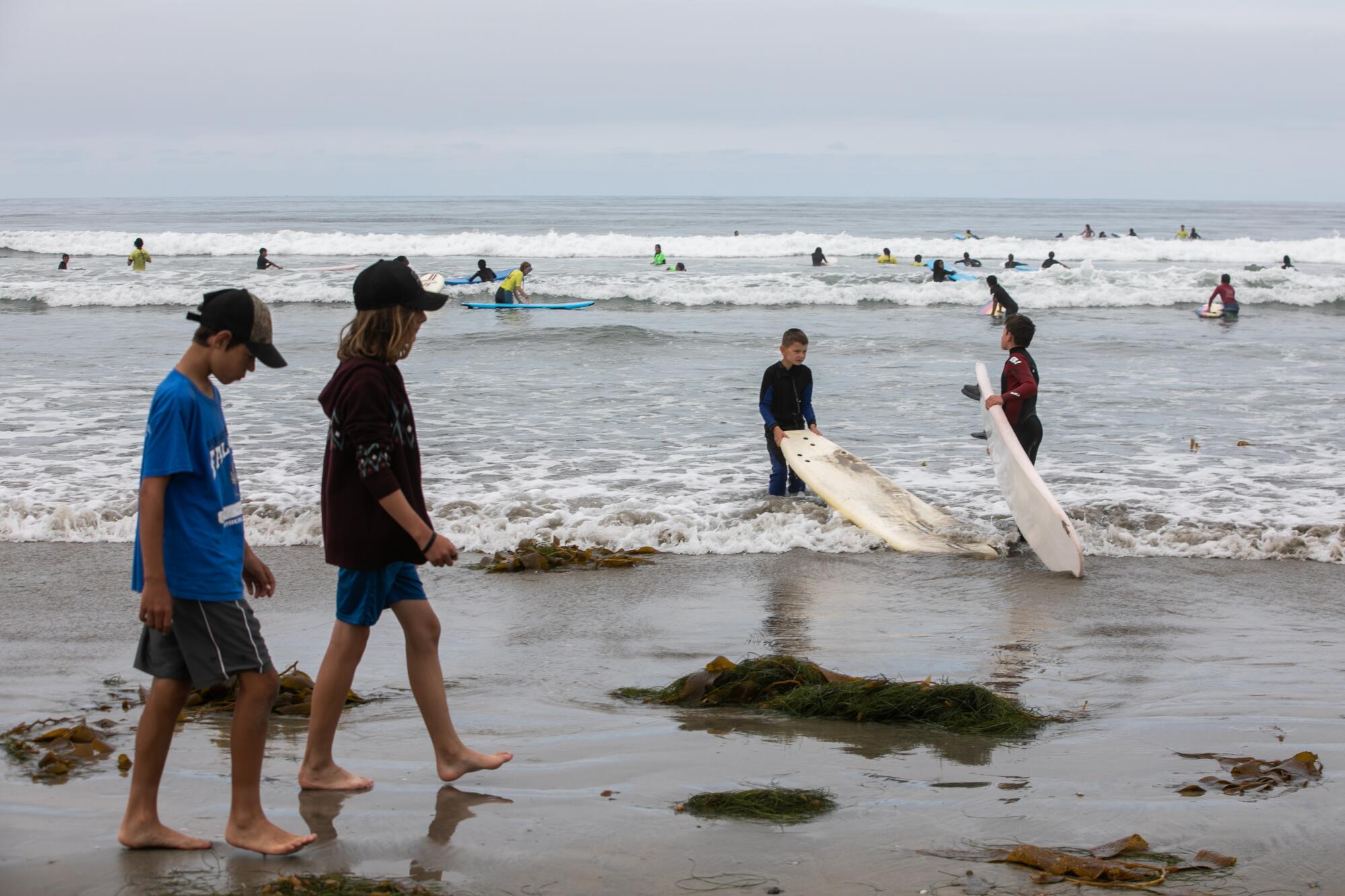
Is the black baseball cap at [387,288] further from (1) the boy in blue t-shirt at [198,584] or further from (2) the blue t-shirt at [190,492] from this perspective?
(2) the blue t-shirt at [190,492]

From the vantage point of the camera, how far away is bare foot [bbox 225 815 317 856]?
114 inches

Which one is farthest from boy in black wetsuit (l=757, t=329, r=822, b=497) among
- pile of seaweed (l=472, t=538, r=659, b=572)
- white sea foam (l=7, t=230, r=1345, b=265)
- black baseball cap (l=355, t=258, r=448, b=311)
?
white sea foam (l=7, t=230, r=1345, b=265)

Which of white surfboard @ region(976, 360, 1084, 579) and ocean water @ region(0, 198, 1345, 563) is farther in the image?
ocean water @ region(0, 198, 1345, 563)

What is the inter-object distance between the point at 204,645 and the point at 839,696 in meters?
2.39

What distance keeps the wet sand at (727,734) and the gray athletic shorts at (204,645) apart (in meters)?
0.48

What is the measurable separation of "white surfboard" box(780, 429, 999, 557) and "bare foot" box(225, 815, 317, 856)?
18.1ft

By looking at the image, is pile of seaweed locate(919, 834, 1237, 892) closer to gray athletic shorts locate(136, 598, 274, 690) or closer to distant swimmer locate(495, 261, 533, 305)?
gray athletic shorts locate(136, 598, 274, 690)

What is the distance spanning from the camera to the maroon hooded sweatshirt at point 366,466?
318 cm

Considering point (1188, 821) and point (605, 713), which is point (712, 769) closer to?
point (605, 713)

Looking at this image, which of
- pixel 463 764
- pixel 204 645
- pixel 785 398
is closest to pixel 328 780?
pixel 463 764

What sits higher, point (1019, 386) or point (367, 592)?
point (1019, 386)

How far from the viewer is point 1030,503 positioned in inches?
297

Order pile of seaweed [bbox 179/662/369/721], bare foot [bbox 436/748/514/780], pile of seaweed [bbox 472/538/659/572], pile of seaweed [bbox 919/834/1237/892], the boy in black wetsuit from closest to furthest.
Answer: pile of seaweed [bbox 919/834/1237/892] → bare foot [bbox 436/748/514/780] → pile of seaweed [bbox 179/662/369/721] → pile of seaweed [bbox 472/538/659/572] → the boy in black wetsuit

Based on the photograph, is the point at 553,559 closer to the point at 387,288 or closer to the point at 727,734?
the point at 727,734
